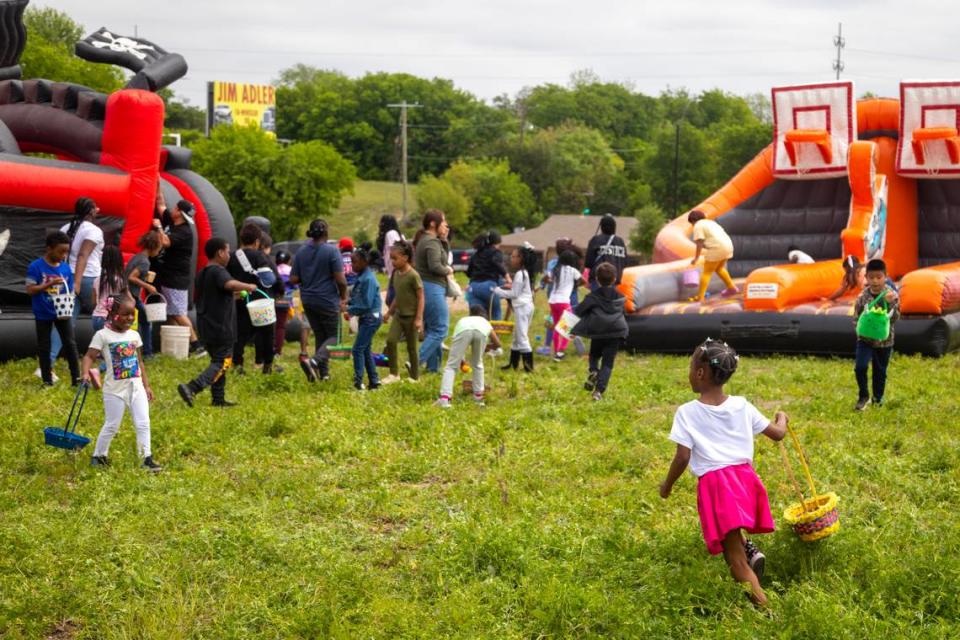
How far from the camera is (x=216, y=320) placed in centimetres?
999

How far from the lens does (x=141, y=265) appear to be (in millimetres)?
11609

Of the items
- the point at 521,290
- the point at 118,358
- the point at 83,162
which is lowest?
the point at 118,358

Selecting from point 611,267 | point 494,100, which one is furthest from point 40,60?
point 494,100

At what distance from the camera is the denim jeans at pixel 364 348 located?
11.0m

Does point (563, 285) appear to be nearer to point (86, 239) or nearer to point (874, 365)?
point (874, 365)

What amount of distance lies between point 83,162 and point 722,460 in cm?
1059

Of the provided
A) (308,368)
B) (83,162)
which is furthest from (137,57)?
(308,368)

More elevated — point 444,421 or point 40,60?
point 40,60

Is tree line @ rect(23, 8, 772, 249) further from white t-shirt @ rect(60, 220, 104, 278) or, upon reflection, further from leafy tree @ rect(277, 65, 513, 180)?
white t-shirt @ rect(60, 220, 104, 278)

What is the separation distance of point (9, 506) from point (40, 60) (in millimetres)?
41278

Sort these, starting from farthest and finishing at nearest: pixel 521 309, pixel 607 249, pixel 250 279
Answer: pixel 607 249
pixel 521 309
pixel 250 279

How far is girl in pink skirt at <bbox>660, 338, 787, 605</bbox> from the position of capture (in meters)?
5.41

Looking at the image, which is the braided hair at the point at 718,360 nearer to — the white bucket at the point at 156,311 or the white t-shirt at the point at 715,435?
the white t-shirt at the point at 715,435

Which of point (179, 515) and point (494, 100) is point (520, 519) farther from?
point (494, 100)
